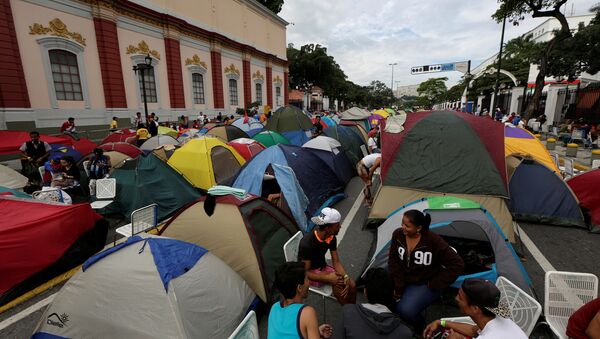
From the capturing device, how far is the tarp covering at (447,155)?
5188 mm

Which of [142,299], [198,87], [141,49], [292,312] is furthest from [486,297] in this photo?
[198,87]

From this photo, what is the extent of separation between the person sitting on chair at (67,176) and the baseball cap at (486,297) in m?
7.68

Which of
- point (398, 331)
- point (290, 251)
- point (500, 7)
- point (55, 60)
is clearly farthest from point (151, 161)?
point (500, 7)

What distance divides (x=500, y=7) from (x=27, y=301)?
24.1m

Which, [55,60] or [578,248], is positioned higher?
[55,60]

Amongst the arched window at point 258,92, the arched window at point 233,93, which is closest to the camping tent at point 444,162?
the arched window at point 233,93

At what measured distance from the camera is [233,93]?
84.2 feet

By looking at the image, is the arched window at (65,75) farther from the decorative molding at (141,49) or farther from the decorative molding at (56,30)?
the decorative molding at (141,49)

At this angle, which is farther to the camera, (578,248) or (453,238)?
(578,248)

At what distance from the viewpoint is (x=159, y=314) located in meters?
2.57

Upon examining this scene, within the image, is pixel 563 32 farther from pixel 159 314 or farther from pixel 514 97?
pixel 159 314

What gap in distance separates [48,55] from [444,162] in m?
16.0

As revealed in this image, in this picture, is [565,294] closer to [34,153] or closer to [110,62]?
[34,153]

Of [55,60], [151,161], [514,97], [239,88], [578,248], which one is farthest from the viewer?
[514,97]
